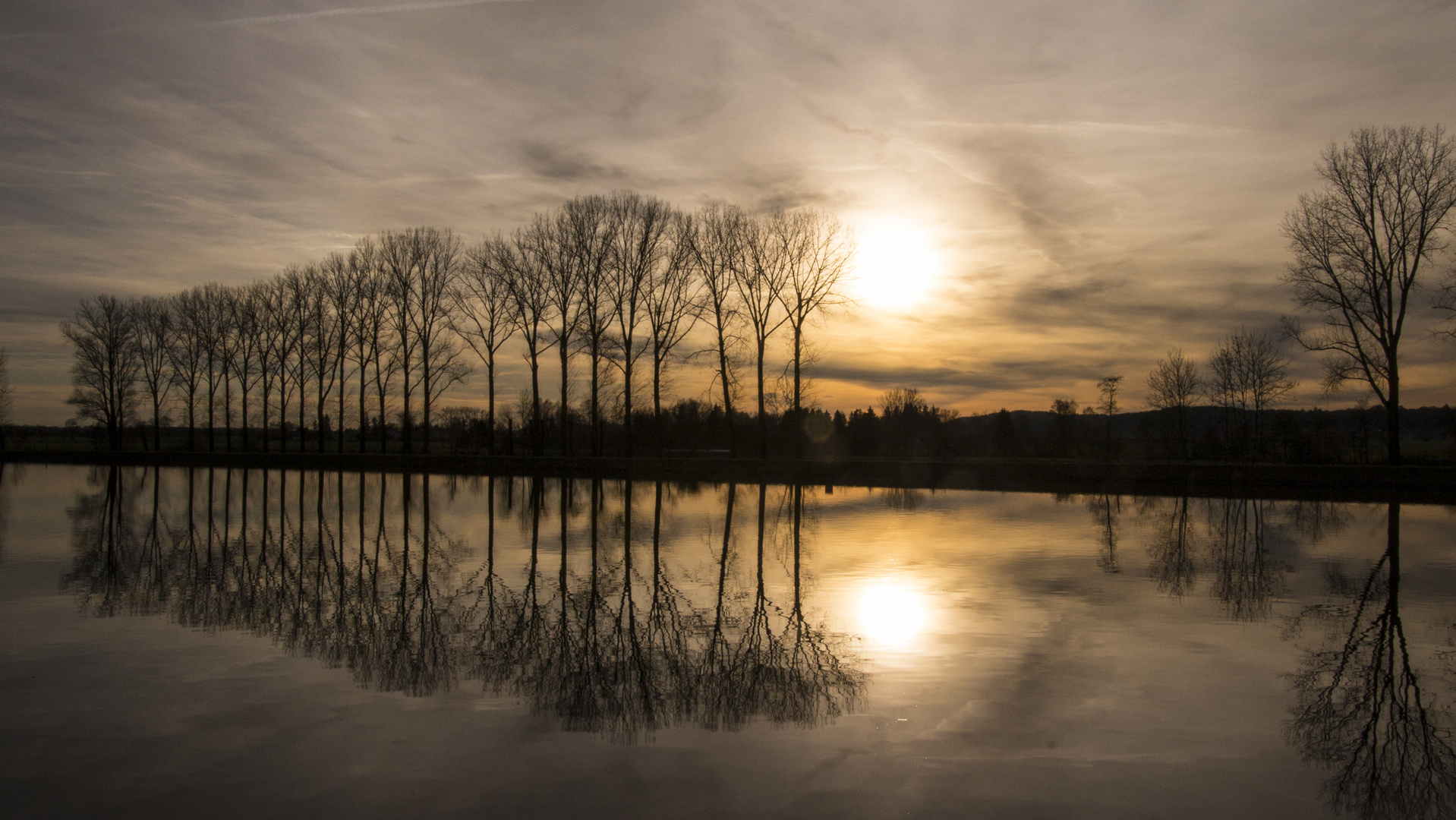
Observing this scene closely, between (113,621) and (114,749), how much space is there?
4311 mm

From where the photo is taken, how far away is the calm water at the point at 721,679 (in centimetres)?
511

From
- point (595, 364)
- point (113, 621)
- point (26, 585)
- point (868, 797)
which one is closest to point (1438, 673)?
A: point (868, 797)

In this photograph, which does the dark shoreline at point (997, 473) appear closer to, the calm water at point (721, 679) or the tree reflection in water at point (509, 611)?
the calm water at point (721, 679)

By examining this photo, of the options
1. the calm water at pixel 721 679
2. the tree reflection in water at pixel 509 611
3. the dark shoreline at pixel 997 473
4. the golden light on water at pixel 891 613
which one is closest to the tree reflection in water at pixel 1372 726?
the calm water at pixel 721 679

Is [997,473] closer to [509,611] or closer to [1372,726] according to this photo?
[509,611]

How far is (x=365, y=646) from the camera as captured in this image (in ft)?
27.0

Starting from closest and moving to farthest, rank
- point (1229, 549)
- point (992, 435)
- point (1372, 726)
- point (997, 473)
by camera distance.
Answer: point (1372, 726) → point (1229, 549) → point (997, 473) → point (992, 435)

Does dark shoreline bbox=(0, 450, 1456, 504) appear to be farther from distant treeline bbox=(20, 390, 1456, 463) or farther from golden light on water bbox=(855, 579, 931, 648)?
golden light on water bbox=(855, 579, 931, 648)

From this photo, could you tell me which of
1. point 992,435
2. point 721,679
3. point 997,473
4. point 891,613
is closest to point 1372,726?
point 891,613

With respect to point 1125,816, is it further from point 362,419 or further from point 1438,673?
point 362,419

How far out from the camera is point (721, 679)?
731cm

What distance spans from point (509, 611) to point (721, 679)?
11.1 ft

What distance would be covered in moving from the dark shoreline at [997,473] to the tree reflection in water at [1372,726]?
21.8m

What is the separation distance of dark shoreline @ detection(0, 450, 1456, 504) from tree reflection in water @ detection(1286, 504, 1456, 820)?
21811 mm
